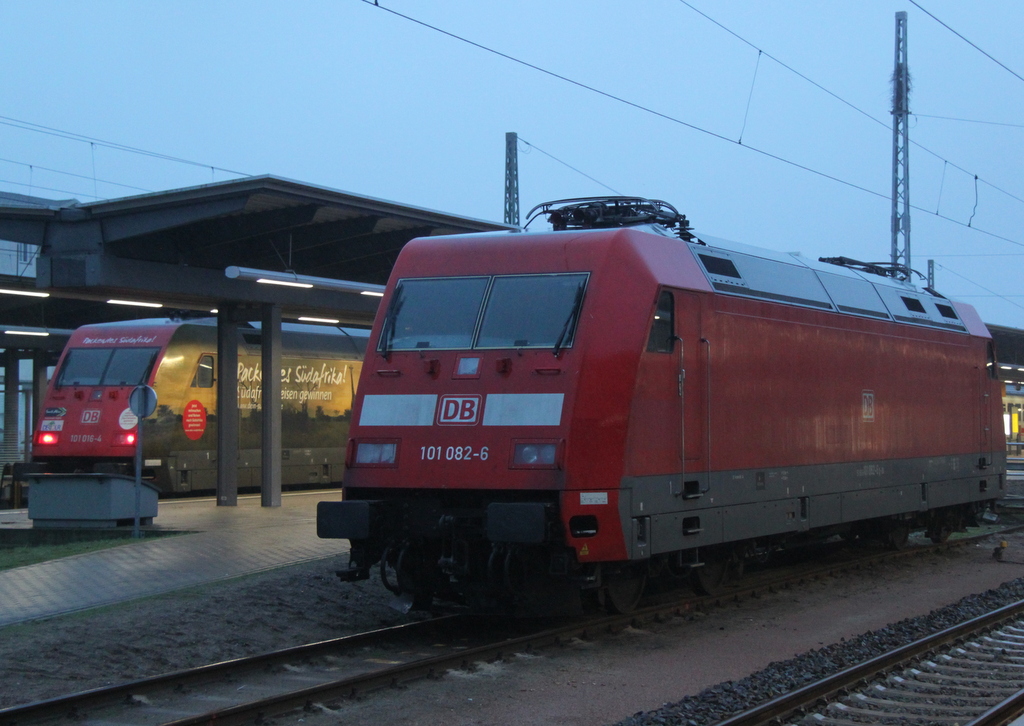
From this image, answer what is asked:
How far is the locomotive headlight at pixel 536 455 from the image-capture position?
882 centimetres

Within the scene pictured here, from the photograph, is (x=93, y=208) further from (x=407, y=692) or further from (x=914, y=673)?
(x=914, y=673)

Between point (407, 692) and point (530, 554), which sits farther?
point (530, 554)

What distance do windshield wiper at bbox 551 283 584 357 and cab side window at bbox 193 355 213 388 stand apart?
44.6ft

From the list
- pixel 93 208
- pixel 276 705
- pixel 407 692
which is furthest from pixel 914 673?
pixel 93 208

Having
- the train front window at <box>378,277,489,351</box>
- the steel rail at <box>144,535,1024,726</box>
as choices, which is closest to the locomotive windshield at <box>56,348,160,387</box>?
the train front window at <box>378,277,489,351</box>

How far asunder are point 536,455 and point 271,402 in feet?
36.3

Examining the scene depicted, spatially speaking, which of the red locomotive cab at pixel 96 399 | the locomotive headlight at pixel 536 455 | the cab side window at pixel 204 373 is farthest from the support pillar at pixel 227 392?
the locomotive headlight at pixel 536 455

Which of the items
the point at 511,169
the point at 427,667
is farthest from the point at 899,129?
A: the point at 427,667

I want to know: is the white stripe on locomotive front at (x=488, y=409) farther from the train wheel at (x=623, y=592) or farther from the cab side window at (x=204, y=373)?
the cab side window at (x=204, y=373)

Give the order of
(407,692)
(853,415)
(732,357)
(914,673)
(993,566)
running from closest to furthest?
(407,692) < (914,673) < (732,357) < (853,415) < (993,566)

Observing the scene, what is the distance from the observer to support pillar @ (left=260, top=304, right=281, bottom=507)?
751 inches

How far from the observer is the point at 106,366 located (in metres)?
21.0

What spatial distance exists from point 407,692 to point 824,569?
24.5ft

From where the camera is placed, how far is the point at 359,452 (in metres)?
9.79
